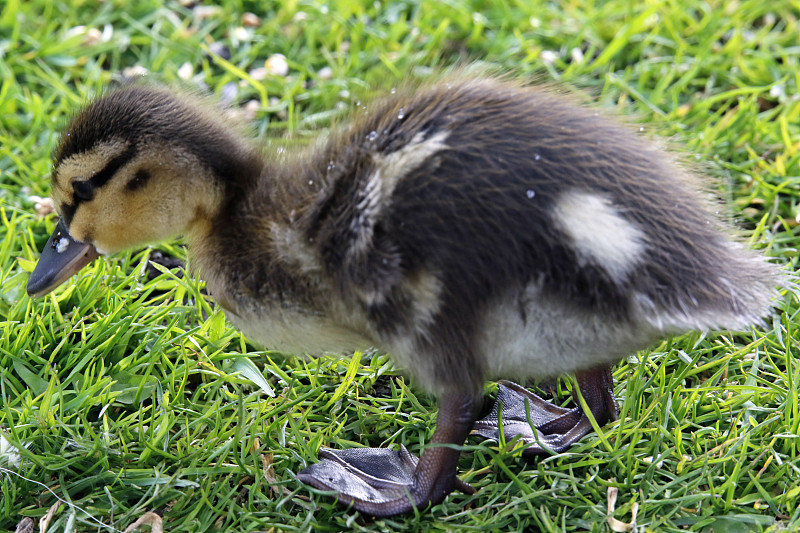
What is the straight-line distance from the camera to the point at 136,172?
2.41 metres

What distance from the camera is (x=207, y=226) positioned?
2.52 metres

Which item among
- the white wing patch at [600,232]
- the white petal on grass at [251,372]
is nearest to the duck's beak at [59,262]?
the white petal on grass at [251,372]

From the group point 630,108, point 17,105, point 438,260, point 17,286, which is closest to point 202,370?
point 17,286

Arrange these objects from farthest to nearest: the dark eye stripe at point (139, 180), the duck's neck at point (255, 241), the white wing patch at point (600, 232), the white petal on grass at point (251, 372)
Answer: the white petal on grass at point (251, 372), the dark eye stripe at point (139, 180), the duck's neck at point (255, 241), the white wing patch at point (600, 232)

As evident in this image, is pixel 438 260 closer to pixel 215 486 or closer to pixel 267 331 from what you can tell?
pixel 267 331

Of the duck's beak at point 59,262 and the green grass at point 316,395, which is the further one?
the duck's beak at point 59,262

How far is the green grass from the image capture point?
7.91ft

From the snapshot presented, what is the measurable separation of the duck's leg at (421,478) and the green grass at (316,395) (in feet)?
0.14

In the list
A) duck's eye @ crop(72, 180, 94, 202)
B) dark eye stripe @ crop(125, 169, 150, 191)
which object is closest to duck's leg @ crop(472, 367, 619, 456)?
dark eye stripe @ crop(125, 169, 150, 191)

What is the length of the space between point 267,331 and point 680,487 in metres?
1.14

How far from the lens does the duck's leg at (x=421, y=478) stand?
2402mm

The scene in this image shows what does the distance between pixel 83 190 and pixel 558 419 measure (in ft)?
4.80

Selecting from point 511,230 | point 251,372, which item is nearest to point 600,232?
point 511,230

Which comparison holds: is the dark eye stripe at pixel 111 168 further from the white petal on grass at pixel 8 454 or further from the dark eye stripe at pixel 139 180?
the white petal on grass at pixel 8 454
